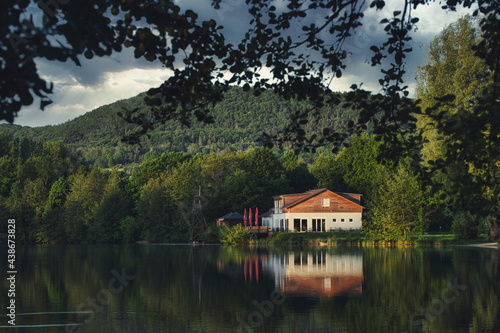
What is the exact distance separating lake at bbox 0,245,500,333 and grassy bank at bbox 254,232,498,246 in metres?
21.1

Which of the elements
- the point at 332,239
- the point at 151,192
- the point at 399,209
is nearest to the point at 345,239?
the point at 332,239

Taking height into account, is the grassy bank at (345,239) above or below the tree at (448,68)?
below

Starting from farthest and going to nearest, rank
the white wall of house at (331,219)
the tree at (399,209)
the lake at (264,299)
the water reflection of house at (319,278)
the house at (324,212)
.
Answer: the white wall of house at (331,219), the house at (324,212), the tree at (399,209), the water reflection of house at (319,278), the lake at (264,299)

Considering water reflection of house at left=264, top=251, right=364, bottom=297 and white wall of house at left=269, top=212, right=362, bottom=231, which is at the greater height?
white wall of house at left=269, top=212, right=362, bottom=231

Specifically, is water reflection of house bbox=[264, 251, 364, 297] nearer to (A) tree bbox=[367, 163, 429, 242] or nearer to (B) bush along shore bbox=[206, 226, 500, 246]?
(A) tree bbox=[367, 163, 429, 242]

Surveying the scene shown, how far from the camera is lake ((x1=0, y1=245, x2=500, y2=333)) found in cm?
1302

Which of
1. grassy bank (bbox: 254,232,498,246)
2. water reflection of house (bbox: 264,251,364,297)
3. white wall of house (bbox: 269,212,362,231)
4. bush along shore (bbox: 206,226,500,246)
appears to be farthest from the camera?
white wall of house (bbox: 269,212,362,231)

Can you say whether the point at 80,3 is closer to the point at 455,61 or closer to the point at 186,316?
the point at 186,316

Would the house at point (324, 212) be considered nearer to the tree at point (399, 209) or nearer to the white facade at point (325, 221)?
the white facade at point (325, 221)

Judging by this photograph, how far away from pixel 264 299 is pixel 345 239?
38.5m

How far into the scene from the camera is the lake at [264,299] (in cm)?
1302

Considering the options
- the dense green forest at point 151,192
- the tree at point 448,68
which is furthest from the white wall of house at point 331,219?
the tree at point 448,68

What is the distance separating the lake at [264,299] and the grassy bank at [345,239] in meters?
21.1

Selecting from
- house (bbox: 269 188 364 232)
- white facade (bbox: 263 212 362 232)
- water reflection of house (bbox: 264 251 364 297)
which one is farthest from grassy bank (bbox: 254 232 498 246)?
water reflection of house (bbox: 264 251 364 297)
